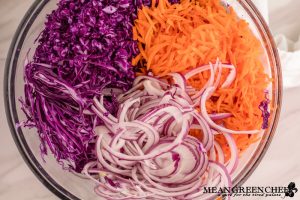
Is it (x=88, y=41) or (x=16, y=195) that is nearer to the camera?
(x=88, y=41)

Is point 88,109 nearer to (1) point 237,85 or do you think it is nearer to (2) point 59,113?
(2) point 59,113

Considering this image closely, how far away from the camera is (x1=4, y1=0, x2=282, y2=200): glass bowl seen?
1.34 meters

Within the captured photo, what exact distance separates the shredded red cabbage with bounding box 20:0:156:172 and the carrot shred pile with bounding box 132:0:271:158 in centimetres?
4

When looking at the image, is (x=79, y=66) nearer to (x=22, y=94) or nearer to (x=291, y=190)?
(x=22, y=94)

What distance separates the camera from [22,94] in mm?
1391

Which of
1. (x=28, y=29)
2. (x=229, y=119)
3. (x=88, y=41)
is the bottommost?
Answer: (x=229, y=119)

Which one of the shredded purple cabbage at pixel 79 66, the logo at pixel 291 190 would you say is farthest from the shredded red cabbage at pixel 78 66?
the logo at pixel 291 190

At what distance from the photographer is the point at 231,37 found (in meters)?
1.30

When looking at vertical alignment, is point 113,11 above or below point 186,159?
above

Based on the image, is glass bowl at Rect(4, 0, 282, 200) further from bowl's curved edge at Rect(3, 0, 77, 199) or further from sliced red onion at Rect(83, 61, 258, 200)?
sliced red onion at Rect(83, 61, 258, 200)

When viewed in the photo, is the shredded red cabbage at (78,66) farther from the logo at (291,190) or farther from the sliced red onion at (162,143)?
the logo at (291,190)

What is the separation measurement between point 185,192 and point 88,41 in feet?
1.54

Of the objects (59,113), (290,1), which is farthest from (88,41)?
(290,1)

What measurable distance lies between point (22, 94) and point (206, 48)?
0.52 meters
